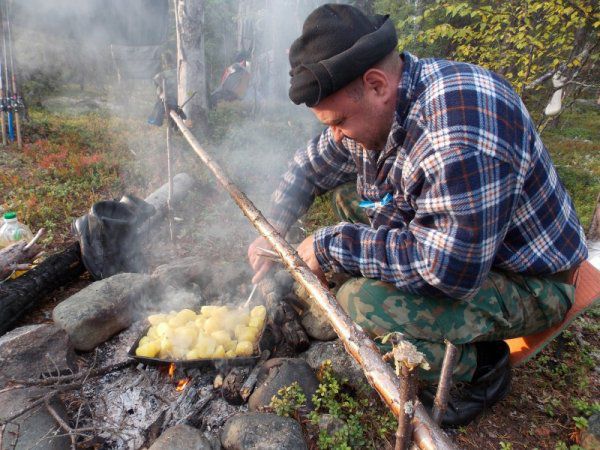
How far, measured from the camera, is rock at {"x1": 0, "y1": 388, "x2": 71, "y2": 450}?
84.2 inches

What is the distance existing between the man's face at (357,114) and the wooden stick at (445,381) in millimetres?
1576

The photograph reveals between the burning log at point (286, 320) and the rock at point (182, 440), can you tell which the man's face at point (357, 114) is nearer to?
the burning log at point (286, 320)

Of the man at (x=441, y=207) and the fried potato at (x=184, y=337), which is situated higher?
the man at (x=441, y=207)

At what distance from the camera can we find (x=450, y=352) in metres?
1.14

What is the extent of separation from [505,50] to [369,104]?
5912mm

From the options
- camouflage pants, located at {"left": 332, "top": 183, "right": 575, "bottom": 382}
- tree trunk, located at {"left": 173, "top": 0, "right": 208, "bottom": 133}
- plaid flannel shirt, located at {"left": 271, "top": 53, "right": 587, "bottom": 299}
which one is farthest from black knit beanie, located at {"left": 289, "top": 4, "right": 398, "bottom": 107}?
tree trunk, located at {"left": 173, "top": 0, "right": 208, "bottom": 133}

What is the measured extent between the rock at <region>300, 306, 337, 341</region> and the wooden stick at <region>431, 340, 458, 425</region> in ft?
6.82

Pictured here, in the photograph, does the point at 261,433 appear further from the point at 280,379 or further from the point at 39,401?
the point at 39,401

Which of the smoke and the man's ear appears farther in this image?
the smoke

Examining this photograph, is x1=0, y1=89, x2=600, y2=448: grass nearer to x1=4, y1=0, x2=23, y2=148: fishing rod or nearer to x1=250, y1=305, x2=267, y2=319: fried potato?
x1=4, y1=0, x2=23, y2=148: fishing rod

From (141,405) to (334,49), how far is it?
279cm

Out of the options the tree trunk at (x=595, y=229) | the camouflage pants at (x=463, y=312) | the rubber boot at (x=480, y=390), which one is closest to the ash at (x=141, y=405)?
the camouflage pants at (x=463, y=312)

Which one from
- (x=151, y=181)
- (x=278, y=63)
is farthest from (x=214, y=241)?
(x=278, y=63)

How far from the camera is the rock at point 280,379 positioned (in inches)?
105
